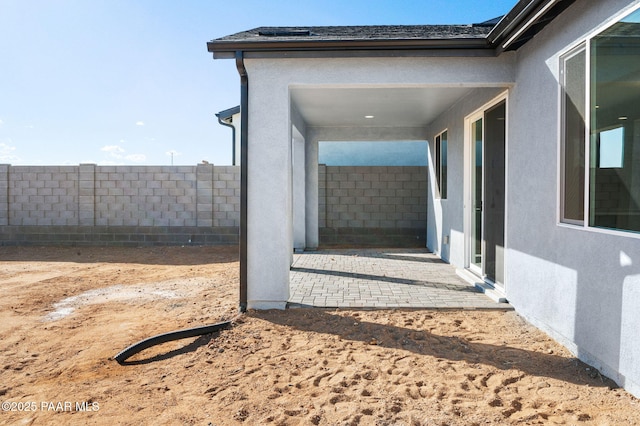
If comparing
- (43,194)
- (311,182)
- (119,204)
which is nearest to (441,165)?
(311,182)

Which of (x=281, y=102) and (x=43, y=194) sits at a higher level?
(x=281, y=102)

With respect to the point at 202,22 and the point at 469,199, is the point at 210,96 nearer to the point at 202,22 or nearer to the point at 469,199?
the point at 202,22

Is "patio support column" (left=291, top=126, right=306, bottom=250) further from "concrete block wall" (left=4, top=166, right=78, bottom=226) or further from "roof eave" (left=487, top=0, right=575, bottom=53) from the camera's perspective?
"concrete block wall" (left=4, top=166, right=78, bottom=226)

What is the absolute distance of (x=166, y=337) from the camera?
403cm

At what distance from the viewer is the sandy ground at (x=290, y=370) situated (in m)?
2.66

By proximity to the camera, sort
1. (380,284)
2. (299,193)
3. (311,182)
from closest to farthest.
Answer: (380,284) < (299,193) < (311,182)

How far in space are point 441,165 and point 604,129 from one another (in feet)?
18.4

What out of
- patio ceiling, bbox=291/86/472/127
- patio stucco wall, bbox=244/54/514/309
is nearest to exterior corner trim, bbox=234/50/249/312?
patio stucco wall, bbox=244/54/514/309

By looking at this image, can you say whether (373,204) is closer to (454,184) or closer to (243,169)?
(454,184)

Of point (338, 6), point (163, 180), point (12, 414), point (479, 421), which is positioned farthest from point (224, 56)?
point (163, 180)

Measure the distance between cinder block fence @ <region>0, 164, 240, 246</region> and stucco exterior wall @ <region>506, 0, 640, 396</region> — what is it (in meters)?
7.97

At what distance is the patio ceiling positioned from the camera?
20.8 feet

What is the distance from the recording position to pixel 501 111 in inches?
217

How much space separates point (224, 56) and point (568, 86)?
3.68 m
